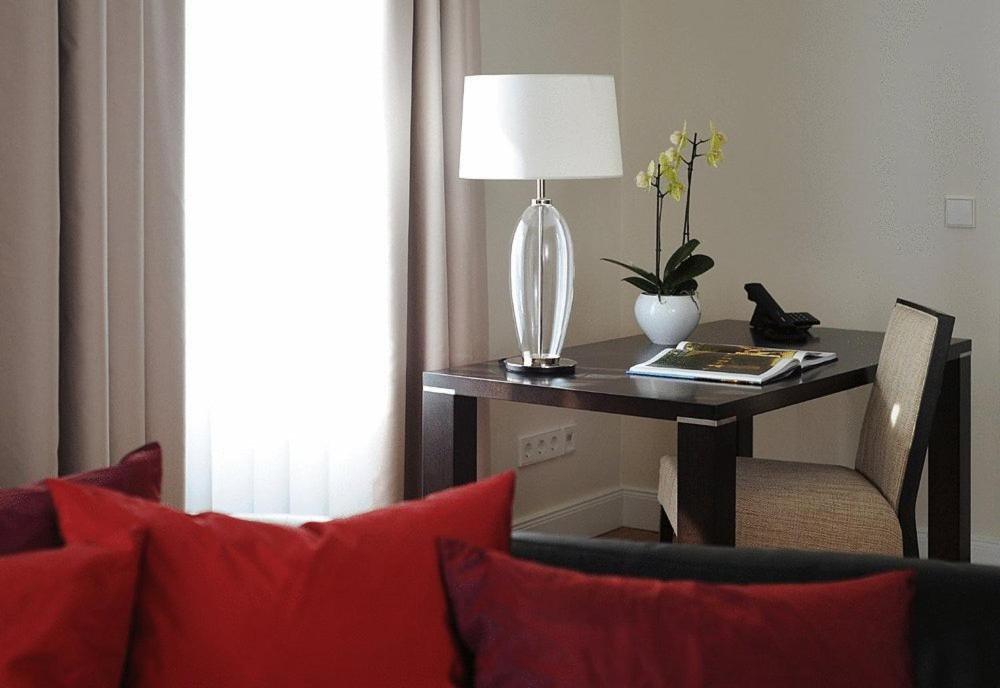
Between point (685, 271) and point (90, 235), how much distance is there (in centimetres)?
150

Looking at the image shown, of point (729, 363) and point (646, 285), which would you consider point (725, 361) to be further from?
point (646, 285)

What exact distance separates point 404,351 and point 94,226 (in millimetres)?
984

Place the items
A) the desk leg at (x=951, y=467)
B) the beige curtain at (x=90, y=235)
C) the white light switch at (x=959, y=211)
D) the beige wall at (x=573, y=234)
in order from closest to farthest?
the beige curtain at (x=90, y=235)
the desk leg at (x=951, y=467)
the white light switch at (x=959, y=211)
the beige wall at (x=573, y=234)

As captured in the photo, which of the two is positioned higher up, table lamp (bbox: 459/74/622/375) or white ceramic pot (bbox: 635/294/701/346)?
table lamp (bbox: 459/74/622/375)

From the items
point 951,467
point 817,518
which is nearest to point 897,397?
point 817,518

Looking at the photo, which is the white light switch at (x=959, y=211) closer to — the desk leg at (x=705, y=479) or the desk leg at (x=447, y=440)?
the desk leg at (x=705, y=479)

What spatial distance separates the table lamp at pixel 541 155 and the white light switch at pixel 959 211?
1276 millimetres

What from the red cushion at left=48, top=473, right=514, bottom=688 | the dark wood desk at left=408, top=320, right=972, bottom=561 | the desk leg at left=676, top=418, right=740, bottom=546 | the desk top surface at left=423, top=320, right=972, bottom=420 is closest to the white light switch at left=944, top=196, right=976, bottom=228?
the dark wood desk at left=408, top=320, right=972, bottom=561

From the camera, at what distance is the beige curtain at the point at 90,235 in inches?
83.0

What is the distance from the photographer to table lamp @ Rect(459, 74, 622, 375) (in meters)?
2.61

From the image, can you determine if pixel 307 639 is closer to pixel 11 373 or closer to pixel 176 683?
pixel 176 683

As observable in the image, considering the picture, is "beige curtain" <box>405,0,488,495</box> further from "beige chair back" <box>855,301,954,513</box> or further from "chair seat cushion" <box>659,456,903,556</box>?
"beige chair back" <box>855,301,954,513</box>

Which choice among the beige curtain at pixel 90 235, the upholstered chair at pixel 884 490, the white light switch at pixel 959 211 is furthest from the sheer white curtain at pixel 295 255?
the white light switch at pixel 959 211

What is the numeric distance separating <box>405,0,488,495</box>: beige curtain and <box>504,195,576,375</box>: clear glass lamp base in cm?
42
